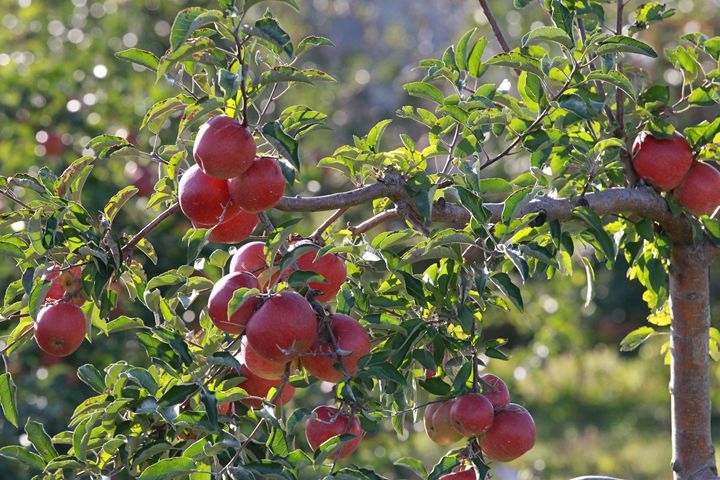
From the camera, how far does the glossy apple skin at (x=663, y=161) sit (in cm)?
124

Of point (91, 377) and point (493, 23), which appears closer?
point (91, 377)

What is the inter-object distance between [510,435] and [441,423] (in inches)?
3.3


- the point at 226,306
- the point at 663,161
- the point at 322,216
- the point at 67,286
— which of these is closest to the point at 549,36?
the point at 663,161

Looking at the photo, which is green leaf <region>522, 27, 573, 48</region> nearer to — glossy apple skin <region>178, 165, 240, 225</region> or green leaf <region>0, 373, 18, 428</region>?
glossy apple skin <region>178, 165, 240, 225</region>

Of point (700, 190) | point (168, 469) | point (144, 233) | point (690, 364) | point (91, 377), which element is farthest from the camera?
point (690, 364)

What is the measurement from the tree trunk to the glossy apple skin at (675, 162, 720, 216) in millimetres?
102

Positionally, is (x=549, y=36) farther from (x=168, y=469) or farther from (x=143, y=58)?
(x=168, y=469)

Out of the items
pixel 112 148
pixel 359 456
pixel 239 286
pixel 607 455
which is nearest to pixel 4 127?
pixel 359 456

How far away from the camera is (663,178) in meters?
1.24

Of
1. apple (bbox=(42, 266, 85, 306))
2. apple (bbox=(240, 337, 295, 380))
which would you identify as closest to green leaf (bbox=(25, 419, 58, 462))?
apple (bbox=(42, 266, 85, 306))

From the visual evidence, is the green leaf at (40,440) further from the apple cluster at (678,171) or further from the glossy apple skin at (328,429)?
the apple cluster at (678,171)

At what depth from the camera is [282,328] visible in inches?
36.9

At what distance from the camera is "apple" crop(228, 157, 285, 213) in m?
0.99

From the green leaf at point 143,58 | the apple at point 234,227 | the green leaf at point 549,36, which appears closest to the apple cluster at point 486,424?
the apple at point 234,227
